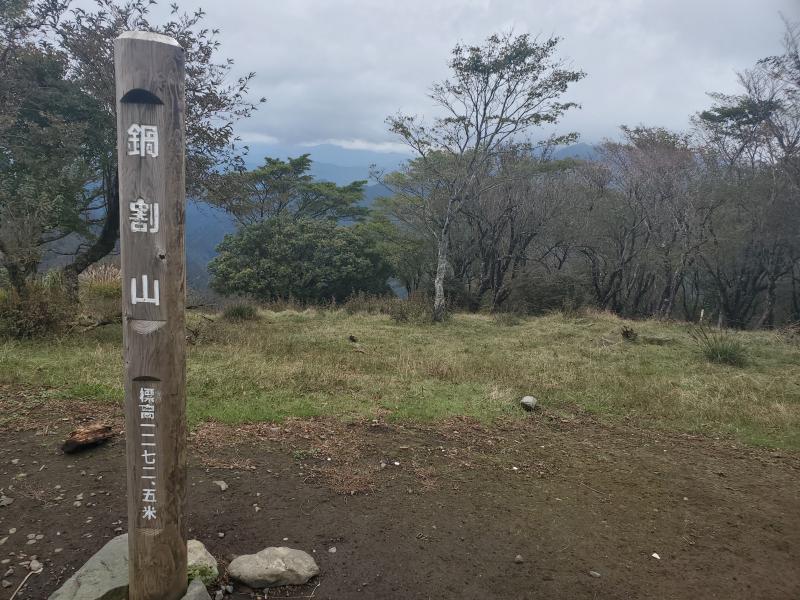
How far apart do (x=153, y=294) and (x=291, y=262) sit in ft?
63.8

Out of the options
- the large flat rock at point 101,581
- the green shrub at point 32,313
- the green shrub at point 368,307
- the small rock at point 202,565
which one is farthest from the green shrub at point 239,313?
the large flat rock at point 101,581

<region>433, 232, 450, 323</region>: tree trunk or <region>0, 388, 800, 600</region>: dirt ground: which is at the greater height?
<region>433, 232, 450, 323</region>: tree trunk

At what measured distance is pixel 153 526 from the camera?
2.27m

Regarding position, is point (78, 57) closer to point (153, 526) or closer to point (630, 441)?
point (153, 526)

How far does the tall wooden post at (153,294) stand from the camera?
2070 millimetres

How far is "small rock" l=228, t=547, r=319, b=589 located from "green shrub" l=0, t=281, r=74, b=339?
21.1ft

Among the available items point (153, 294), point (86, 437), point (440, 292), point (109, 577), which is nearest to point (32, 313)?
point (86, 437)

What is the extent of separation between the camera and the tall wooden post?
2070 millimetres

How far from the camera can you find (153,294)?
2141 millimetres

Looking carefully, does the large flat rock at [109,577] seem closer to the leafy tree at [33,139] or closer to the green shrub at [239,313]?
the leafy tree at [33,139]

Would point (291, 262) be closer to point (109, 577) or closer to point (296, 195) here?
point (296, 195)

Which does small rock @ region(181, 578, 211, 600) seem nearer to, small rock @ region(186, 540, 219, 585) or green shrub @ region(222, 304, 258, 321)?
small rock @ region(186, 540, 219, 585)

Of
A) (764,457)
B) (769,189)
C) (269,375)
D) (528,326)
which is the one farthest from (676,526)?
(769,189)

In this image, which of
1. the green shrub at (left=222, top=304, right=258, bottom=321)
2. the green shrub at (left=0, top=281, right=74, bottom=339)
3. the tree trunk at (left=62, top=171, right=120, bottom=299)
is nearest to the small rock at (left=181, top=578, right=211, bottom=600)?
the green shrub at (left=0, top=281, right=74, bottom=339)
